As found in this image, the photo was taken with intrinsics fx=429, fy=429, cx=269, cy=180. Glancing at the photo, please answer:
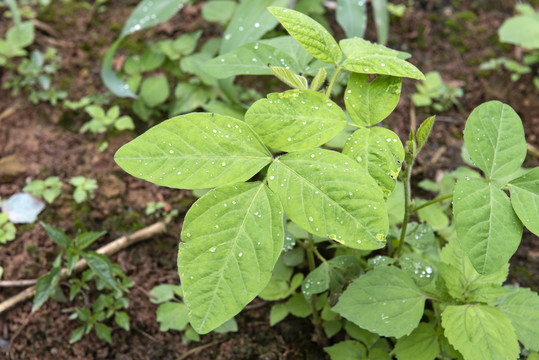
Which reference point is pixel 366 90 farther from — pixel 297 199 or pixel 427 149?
pixel 427 149

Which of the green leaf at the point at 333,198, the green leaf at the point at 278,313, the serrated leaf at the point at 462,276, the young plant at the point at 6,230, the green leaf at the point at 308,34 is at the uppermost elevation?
the green leaf at the point at 308,34

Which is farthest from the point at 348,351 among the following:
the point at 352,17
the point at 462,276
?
the point at 352,17

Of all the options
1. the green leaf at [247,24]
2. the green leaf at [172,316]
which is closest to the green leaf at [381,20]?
the green leaf at [247,24]

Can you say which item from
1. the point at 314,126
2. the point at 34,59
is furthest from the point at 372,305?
the point at 34,59

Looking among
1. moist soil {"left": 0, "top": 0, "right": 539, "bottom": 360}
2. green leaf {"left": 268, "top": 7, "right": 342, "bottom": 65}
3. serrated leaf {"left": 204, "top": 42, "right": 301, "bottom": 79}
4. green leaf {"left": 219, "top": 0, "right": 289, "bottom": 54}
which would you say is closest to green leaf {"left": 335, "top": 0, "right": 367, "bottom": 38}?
moist soil {"left": 0, "top": 0, "right": 539, "bottom": 360}

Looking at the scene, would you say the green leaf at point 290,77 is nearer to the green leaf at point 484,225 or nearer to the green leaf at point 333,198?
the green leaf at point 333,198

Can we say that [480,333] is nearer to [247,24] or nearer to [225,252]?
[225,252]
